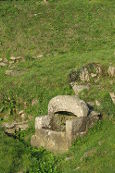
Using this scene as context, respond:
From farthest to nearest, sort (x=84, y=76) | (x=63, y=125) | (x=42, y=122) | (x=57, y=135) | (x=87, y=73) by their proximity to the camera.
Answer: (x=87, y=73), (x=84, y=76), (x=63, y=125), (x=42, y=122), (x=57, y=135)

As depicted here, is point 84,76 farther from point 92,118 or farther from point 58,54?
point 92,118

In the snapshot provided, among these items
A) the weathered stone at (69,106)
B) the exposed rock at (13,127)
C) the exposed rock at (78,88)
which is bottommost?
the exposed rock at (13,127)

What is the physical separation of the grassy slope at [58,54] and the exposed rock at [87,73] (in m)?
0.33

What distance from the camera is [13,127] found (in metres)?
12.0

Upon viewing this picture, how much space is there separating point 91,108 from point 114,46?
7.26 meters

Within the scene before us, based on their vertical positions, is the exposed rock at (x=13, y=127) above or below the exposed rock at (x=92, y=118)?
below

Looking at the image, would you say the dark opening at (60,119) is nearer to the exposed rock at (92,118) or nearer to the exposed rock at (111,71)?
the exposed rock at (92,118)

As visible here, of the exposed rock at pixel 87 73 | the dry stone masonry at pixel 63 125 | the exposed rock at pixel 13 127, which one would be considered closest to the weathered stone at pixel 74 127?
the dry stone masonry at pixel 63 125

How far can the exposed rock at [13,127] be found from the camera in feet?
38.5

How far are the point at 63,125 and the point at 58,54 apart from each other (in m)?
6.91

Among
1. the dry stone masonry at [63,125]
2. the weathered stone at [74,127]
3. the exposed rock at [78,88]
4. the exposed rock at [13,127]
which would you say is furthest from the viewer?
the exposed rock at [78,88]

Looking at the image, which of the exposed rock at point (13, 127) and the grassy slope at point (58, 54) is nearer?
the grassy slope at point (58, 54)

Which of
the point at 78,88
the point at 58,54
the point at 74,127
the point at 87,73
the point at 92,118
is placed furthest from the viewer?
the point at 58,54

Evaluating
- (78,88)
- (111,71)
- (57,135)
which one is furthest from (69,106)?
(111,71)
